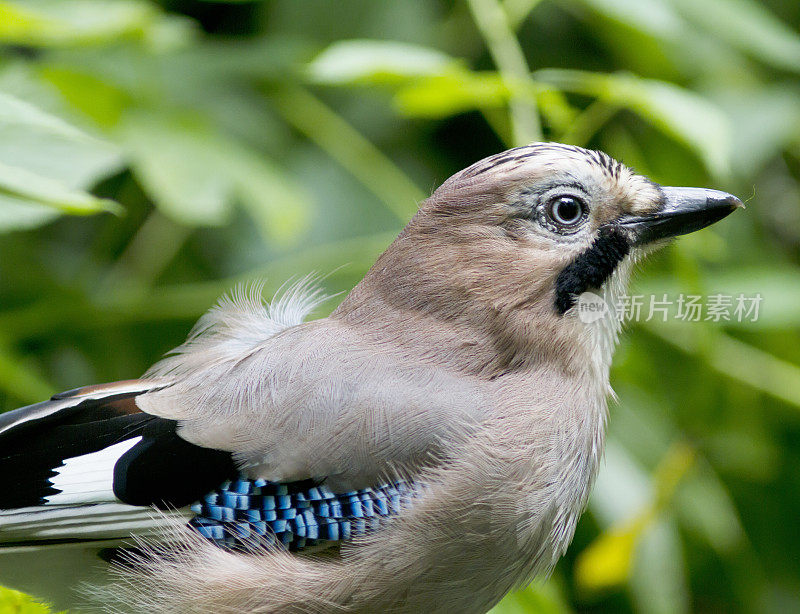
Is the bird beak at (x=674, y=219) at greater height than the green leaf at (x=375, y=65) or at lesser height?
lesser

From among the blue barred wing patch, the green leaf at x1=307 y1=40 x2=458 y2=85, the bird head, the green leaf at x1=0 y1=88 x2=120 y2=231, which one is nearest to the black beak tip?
the bird head

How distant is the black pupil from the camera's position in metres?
2.15

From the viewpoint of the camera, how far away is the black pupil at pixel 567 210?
215cm

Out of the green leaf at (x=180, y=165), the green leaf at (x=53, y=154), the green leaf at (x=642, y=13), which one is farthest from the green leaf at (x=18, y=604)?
the green leaf at (x=642, y=13)

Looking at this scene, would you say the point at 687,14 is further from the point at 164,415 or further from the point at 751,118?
the point at 164,415

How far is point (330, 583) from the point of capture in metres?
1.94

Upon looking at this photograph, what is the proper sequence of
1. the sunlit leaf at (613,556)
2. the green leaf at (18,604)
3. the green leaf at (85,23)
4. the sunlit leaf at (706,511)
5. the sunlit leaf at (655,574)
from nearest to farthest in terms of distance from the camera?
the green leaf at (18,604) < the green leaf at (85,23) < the sunlit leaf at (613,556) < the sunlit leaf at (655,574) < the sunlit leaf at (706,511)

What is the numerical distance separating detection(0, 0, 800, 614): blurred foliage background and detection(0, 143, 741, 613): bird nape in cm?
40

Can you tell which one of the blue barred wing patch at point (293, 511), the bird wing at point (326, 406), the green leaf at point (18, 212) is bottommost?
the blue barred wing patch at point (293, 511)

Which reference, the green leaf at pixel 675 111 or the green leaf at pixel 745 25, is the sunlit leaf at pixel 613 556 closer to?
the green leaf at pixel 675 111

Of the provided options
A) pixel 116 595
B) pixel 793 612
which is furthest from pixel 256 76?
pixel 793 612

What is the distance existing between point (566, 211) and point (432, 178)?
150cm

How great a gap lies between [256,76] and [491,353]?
64.0 inches

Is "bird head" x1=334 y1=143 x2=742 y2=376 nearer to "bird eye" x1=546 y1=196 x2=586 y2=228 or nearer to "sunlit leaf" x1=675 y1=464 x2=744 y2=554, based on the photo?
"bird eye" x1=546 y1=196 x2=586 y2=228
